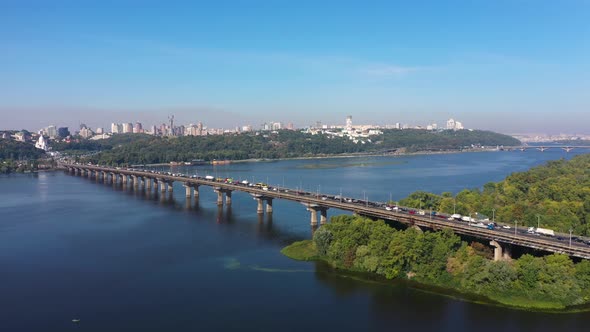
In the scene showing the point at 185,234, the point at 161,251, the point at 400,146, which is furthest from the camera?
the point at 400,146

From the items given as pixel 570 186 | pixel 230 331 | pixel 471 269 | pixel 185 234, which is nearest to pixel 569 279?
pixel 471 269

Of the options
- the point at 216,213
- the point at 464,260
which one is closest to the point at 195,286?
the point at 464,260

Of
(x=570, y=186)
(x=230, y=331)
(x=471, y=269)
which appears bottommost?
(x=230, y=331)

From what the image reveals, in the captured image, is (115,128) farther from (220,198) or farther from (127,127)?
(220,198)

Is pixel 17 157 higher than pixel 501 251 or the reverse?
higher

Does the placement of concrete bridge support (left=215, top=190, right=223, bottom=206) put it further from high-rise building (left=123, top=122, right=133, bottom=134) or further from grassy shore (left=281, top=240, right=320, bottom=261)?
high-rise building (left=123, top=122, right=133, bottom=134)

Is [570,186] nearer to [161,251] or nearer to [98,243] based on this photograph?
[161,251]

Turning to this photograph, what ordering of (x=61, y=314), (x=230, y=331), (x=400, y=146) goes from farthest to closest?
1. (x=400, y=146)
2. (x=61, y=314)
3. (x=230, y=331)
